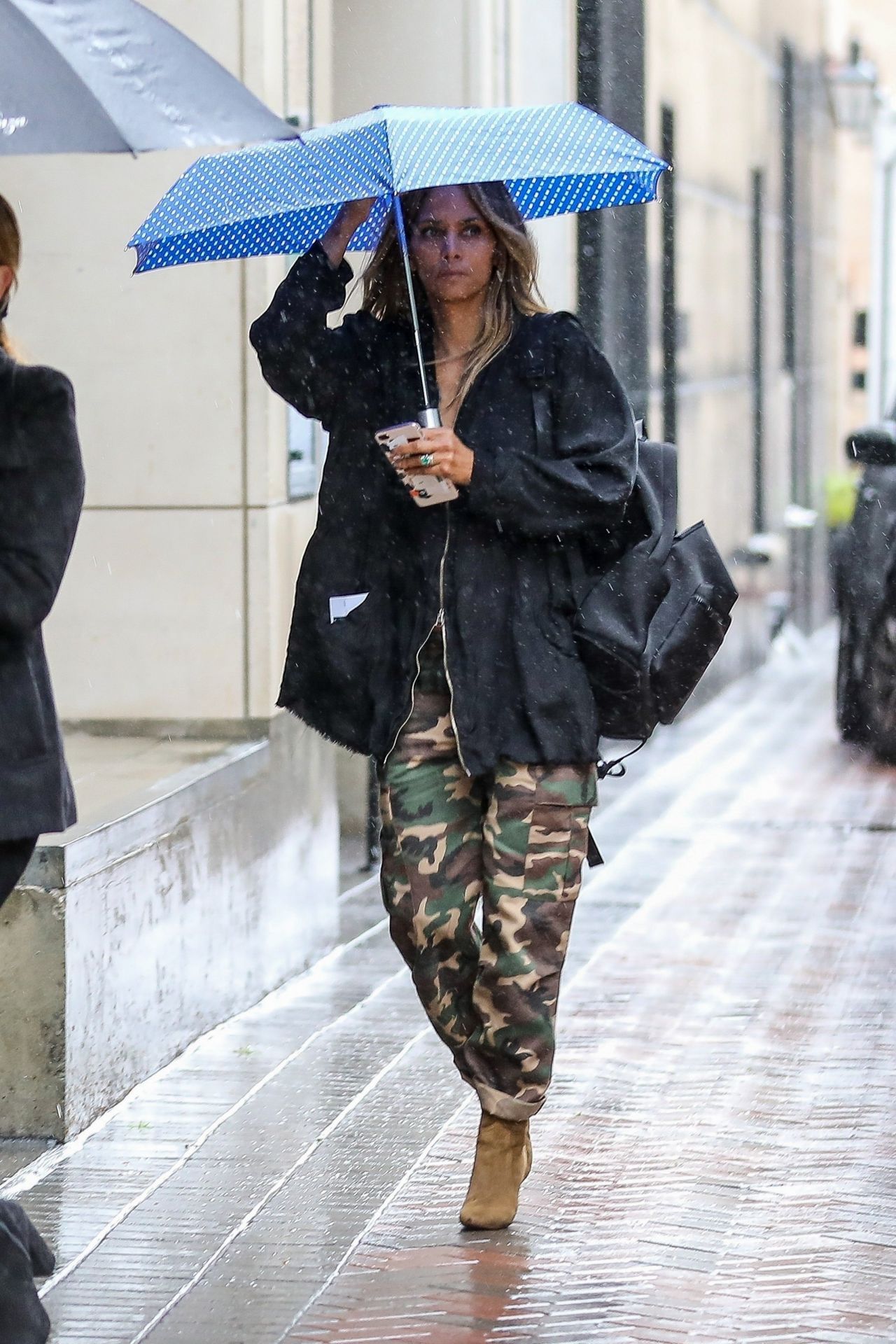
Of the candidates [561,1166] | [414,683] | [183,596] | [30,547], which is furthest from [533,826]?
[183,596]

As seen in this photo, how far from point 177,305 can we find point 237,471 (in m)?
0.51

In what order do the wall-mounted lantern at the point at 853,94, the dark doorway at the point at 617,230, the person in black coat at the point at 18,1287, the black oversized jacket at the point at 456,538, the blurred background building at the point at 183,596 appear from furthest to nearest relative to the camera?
the wall-mounted lantern at the point at 853,94 < the dark doorway at the point at 617,230 < the blurred background building at the point at 183,596 < the black oversized jacket at the point at 456,538 < the person in black coat at the point at 18,1287

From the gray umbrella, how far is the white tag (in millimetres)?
895

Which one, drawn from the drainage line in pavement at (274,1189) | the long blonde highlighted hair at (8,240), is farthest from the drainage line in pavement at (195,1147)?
the long blonde highlighted hair at (8,240)

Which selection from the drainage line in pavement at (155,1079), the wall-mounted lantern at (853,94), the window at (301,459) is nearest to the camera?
the drainage line in pavement at (155,1079)

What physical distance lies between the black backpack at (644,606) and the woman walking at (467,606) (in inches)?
1.3

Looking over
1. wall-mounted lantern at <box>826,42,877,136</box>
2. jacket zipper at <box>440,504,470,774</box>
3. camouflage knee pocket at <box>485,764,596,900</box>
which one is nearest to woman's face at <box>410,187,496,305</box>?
jacket zipper at <box>440,504,470,774</box>

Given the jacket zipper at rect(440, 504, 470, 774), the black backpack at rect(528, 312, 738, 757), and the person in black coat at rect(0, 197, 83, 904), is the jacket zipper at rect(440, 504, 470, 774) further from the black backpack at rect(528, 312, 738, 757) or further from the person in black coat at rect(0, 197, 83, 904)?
the person in black coat at rect(0, 197, 83, 904)

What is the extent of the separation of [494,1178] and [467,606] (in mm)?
1172

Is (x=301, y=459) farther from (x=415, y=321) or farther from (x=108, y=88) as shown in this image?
(x=108, y=88)

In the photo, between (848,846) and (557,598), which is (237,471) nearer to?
(557,598)

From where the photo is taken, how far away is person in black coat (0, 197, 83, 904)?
11.5 ft

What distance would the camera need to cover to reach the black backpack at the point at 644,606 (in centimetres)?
429

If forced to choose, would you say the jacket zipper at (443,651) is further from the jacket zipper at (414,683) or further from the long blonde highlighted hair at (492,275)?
the long blonde highlighted hair at (492,275)
